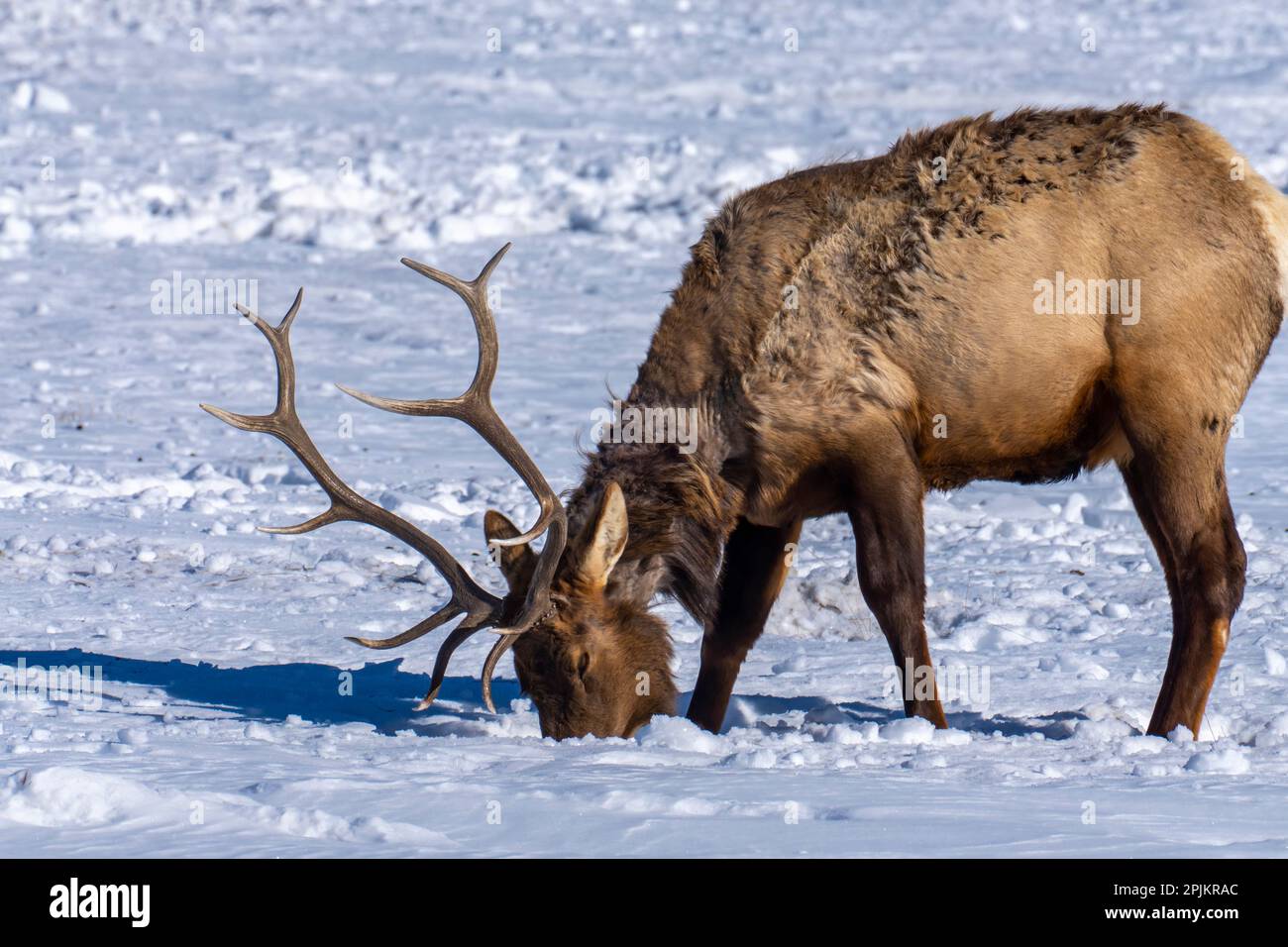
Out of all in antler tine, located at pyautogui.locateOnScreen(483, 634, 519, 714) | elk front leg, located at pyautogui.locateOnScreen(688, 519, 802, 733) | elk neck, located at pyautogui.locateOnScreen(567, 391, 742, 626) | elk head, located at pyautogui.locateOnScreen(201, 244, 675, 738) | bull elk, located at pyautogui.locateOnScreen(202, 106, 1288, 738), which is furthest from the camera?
elk front leg, located at pyautogui.locateOnScreen(688, 519, 802, 733)

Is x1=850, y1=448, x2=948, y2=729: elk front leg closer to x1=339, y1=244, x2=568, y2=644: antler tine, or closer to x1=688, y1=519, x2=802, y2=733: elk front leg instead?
x1=688, y1=519, x2=802, y2=733: elk front leg

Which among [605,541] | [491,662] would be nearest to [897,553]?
[605,541]

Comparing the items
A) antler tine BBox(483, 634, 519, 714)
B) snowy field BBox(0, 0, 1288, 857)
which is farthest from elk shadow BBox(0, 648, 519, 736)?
antler tine BBox(483, 634, 519, 714)

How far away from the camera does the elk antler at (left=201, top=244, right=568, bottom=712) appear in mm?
5684

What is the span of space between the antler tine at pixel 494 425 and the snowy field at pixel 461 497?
500 mm

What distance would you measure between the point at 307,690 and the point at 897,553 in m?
2.05

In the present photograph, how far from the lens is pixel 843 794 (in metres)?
4.55

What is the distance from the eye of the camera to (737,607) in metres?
6.46

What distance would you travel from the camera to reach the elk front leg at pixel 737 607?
6.36 m

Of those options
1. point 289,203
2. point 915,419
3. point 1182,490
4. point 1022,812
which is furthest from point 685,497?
point 289,203

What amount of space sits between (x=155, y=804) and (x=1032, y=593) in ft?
14.3

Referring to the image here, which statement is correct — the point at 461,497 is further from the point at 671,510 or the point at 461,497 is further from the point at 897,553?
the point at 897,553

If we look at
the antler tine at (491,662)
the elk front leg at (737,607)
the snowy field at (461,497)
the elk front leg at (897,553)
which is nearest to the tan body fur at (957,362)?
the elk front leg at (897,553)

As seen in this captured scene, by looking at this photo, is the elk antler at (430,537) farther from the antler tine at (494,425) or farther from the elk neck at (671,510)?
the elk neck at (671,510)
